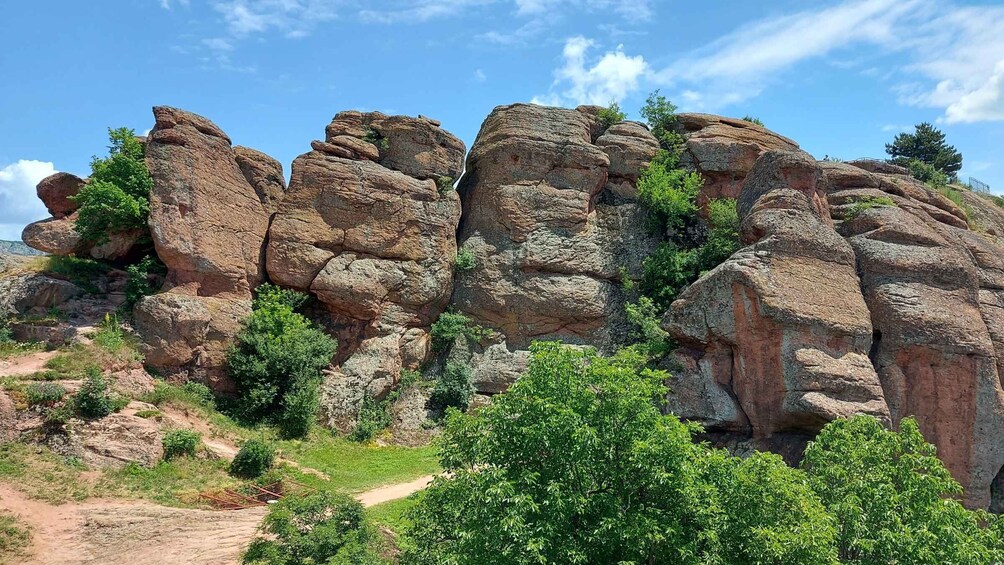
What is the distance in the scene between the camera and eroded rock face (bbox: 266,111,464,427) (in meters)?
27.1

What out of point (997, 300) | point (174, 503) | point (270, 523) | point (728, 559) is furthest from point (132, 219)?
point (997, 300)

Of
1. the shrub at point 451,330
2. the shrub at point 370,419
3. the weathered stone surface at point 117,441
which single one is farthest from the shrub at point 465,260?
the weathered stone surface at point 117,441

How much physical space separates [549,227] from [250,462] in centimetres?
1778

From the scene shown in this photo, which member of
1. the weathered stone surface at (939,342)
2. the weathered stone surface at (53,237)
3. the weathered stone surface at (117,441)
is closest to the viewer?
the weathered stone surface at (117,441)

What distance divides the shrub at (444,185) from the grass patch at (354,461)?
12522 millimetres

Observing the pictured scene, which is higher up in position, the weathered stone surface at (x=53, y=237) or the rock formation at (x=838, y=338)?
the weathered stone surface at (x=53, y=237)

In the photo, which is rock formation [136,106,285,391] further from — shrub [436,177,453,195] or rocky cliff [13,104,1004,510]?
shrub [436,177,453,195]

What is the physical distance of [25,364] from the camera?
1998 cm

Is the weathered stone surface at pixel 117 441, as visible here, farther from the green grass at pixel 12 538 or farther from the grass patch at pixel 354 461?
the grass patch at pixel 354 461

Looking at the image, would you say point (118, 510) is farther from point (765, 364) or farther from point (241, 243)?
point (765, 364)

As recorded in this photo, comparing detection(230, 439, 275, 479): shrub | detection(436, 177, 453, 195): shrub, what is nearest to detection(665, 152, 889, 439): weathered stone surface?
detection(436, 177, 453, 195): shrub

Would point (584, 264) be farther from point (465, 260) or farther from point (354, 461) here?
point (354, 461)

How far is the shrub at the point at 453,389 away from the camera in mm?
27750

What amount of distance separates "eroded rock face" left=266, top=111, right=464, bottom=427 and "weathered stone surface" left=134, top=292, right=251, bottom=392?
3419mm
